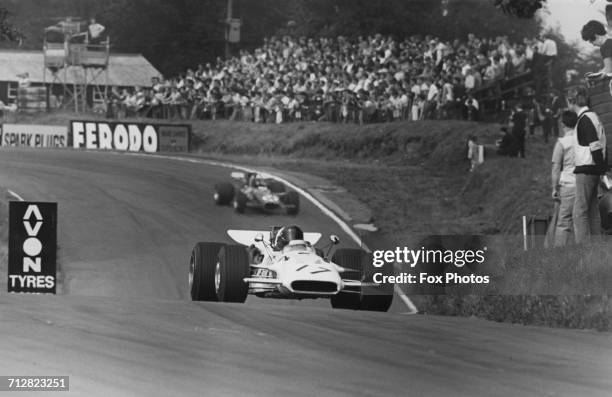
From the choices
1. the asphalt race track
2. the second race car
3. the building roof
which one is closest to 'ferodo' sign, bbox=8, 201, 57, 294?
the asphalt race track

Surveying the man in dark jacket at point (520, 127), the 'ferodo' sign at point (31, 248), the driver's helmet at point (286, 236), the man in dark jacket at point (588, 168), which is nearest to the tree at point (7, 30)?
the 'ferodo' sign at point (31, 248)

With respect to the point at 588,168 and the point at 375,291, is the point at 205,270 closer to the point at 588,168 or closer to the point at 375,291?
the point at 375,291

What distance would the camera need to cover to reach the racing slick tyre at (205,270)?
54.6ft

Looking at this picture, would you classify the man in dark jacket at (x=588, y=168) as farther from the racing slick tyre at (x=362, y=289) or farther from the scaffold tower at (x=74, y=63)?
the scaffold tower at (x=74, y=63)

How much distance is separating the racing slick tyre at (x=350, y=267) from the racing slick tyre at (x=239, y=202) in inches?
46.4

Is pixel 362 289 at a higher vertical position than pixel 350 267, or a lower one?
lower

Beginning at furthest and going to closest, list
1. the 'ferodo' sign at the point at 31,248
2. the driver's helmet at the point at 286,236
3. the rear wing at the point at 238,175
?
1. the rear wing at the point at 238,175
2. the driver's helmet at the point at 286,236
3. the 'ferodo' sign at the point at 31,248

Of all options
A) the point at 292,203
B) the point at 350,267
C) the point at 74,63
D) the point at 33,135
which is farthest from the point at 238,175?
the point at 33,135

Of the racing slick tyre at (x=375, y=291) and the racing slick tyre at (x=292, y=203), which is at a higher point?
the racing slick tyre at (x=292, y=203)

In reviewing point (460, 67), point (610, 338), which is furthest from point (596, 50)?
point (610, 338)

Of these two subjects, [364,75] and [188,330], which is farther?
[364,75]

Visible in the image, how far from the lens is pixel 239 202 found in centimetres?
1725

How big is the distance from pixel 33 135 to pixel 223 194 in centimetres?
226

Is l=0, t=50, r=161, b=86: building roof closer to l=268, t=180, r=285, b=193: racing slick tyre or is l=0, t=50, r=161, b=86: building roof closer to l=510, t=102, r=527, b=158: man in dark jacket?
l=268, t=180, r=285, b=193: racing slick tyre
